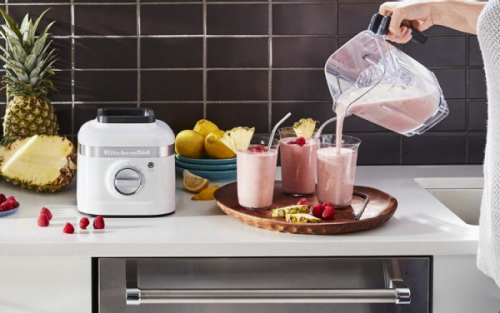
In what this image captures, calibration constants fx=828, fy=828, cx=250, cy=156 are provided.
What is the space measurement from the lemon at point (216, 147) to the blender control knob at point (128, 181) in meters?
0.44

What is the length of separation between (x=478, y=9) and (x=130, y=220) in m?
0.94

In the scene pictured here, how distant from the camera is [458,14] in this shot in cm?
189

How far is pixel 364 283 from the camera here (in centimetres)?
183

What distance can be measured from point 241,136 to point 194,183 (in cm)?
33

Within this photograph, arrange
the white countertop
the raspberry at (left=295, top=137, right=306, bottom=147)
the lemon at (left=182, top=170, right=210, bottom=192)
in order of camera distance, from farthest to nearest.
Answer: the lemon at (left=182, top=170, right=210, bottom=192), the raspberry at (left=295, top=137, right=306, bottom=147), the white countertop

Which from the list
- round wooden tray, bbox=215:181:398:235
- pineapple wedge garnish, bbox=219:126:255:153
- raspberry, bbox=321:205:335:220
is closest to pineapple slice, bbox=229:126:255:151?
pineapple wedge garnish, bbox=219:126:255:153

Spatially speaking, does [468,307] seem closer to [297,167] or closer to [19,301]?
[297,167]

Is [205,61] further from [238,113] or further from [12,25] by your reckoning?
[12,25]

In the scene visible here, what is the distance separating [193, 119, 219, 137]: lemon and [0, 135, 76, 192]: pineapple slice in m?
0.40

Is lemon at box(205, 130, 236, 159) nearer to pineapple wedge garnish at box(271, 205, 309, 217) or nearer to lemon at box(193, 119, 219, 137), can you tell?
lemon at box(193, 119, 219, 137)

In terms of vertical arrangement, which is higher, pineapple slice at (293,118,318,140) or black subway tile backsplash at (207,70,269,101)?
black subway tile backsplash at (207,70,269,101)

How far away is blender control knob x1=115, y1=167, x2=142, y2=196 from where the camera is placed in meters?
1.96

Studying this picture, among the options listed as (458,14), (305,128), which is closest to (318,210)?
(305,128)

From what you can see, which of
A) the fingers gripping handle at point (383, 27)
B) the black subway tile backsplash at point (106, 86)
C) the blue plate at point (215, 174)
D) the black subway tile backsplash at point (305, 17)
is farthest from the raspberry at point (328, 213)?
the black subway tile backsplash at point (106, 86)
